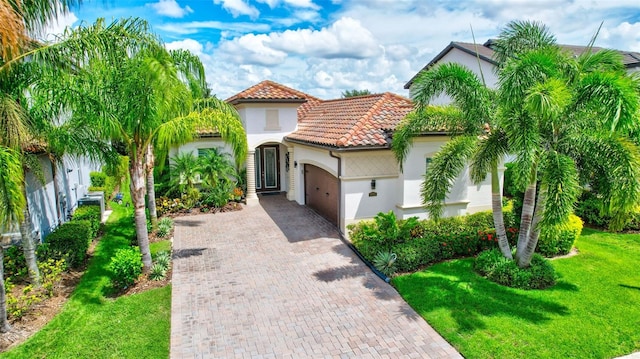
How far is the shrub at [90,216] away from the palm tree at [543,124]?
37.3 ft

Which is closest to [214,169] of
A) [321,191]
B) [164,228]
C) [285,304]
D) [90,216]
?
[164,228]

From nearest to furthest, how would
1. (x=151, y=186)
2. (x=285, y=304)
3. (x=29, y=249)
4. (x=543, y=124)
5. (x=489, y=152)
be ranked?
1. (x=543, y=124)
2. (x=285, y=304)
3. (x=29, y=249)
4. (x=489, y=152)
5. (x=151, y=186)

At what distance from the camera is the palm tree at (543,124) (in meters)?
8.51

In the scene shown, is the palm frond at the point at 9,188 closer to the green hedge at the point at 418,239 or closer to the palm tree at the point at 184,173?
the green hedge at the point at 418,239

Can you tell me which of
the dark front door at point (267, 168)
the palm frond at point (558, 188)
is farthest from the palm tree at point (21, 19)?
the dark front door at point (267, 168)

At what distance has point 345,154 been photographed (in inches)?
553

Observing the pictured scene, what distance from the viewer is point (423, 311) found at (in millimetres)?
→ 9539

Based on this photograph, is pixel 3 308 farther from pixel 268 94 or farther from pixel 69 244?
pixel 268 94

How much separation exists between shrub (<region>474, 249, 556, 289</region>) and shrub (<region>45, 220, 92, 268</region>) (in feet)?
38.6

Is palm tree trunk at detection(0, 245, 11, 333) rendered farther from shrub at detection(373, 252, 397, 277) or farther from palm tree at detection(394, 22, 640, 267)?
palm tree at detection(394, 22, 640, 267)

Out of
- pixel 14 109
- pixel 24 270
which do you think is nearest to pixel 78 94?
pixel 14 109

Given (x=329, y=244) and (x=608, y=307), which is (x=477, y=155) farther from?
(x=329, y=244)

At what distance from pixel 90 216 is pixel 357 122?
34.2 feet

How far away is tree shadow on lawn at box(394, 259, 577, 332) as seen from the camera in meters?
9.29
